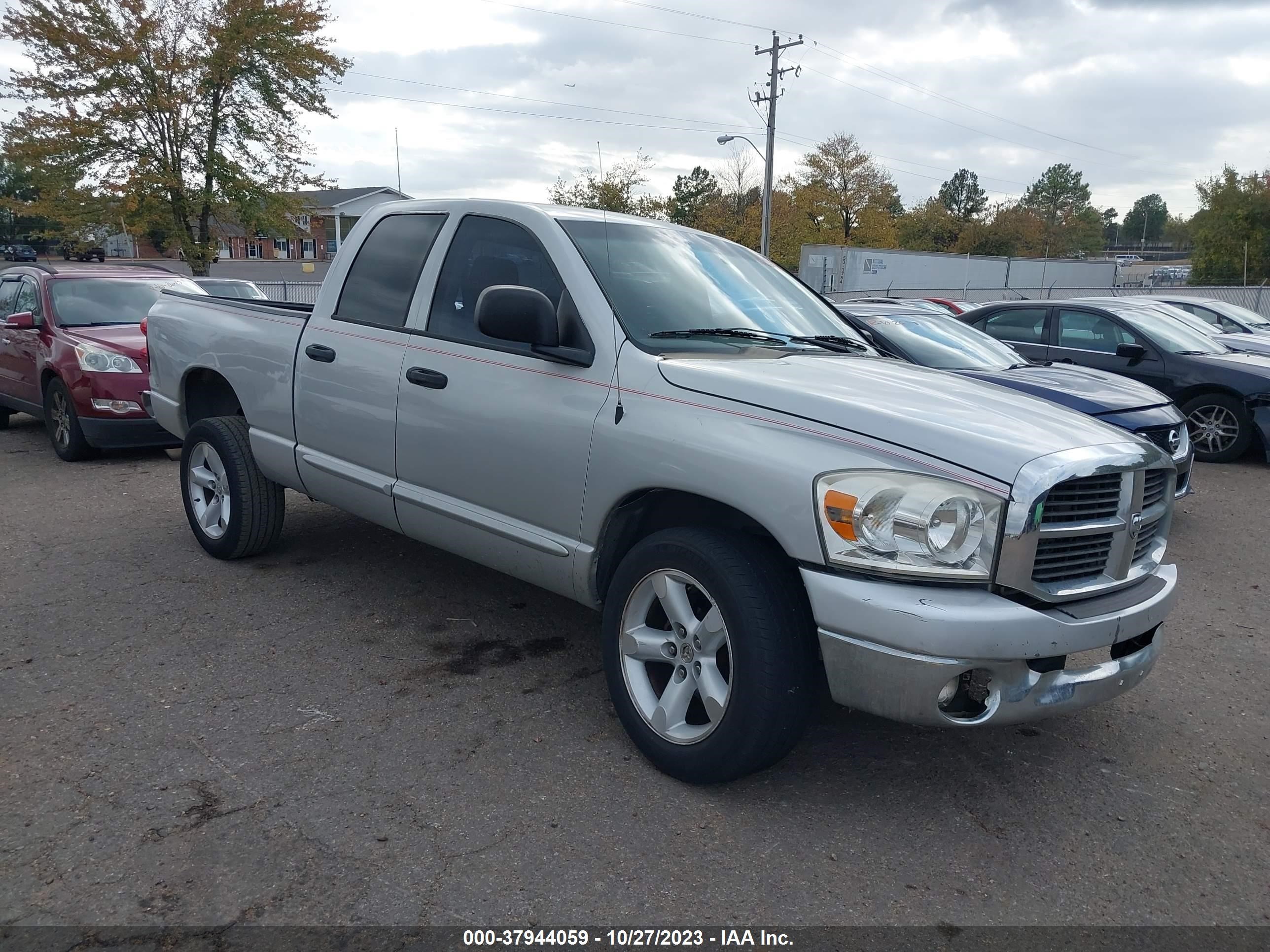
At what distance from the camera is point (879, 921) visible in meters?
2.61

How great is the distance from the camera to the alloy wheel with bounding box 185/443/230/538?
17.9 feet

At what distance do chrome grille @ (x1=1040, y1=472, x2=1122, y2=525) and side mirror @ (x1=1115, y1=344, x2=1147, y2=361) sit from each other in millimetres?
7671

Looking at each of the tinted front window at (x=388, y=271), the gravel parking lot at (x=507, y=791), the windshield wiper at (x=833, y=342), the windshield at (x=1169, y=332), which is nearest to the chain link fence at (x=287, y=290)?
the windshield at (x=1169, y=332)

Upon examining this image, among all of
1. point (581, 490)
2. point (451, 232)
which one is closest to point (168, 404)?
point (451, 232)

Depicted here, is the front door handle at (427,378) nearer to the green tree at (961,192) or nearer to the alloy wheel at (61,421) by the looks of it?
the alloy wheel at (61,421)

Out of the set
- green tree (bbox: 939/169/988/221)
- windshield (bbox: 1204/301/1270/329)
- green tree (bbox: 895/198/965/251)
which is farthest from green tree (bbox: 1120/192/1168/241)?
windshield (bbox: 1204/301/1270/329)

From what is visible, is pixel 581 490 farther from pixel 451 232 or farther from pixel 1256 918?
pixel 1256 918

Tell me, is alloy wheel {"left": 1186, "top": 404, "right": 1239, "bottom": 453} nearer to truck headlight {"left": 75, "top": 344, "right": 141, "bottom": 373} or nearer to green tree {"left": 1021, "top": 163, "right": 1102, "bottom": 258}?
truck headlight {"left": 75, "top": 344, "right": 141, "bottom": 373}

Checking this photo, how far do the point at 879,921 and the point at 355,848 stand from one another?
1508 mm

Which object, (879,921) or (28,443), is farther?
(28,443)

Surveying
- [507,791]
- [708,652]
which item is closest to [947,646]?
[708,652]

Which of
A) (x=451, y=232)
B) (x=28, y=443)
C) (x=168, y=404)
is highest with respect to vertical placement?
→ (x=451, y=232)

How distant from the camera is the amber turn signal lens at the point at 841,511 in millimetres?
2785

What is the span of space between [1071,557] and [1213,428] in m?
8.51
